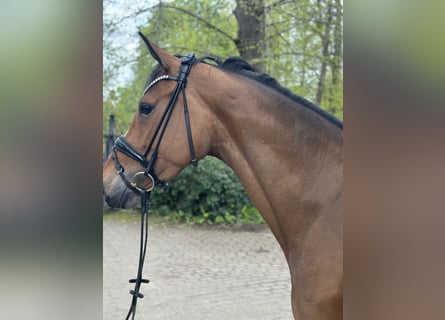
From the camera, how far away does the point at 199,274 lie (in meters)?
5.85

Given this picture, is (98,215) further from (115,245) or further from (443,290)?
(115,245)

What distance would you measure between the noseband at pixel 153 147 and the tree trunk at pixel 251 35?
6.13 metres

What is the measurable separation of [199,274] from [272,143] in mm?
4195

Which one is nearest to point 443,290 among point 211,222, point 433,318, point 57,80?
point 433,318

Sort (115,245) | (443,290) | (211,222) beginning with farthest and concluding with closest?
(211,222), (115,245), (443,290)

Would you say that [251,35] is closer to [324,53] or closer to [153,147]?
[324,53]

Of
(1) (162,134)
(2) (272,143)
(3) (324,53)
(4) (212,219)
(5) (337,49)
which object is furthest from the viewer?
(4) (212,219)

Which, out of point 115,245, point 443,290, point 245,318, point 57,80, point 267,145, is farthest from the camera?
→ point 115,245

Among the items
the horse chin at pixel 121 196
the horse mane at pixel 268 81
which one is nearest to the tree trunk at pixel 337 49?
the horse mane at pixel 268 81

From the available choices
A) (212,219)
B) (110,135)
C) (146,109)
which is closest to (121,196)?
(146,109)

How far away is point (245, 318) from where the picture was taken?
429 cm

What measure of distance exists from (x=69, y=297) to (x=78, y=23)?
628mm

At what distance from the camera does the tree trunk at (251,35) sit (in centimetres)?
815

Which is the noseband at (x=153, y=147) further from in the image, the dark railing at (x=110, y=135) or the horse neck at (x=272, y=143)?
the dark railing at (x=110, y=135)
